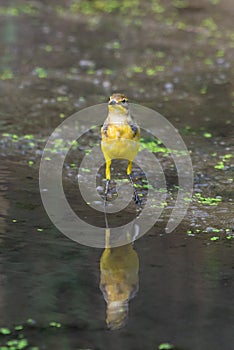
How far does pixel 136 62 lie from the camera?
12.2m

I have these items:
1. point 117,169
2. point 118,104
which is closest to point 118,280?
point 118,104

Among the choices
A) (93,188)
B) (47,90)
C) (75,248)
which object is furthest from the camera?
(47,90)

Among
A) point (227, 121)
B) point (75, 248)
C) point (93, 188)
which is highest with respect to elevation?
point (227, 121)

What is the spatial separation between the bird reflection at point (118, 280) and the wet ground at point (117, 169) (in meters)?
0.02

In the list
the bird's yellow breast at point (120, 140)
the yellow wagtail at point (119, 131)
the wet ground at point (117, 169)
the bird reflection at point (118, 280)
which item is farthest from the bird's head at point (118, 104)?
the bird reflection at point (118, 280)

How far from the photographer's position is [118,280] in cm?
532

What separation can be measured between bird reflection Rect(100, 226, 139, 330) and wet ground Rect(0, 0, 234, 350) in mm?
18

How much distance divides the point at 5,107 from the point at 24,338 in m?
5.61

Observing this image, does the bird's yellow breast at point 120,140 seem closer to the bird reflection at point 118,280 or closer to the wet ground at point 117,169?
the wet ground at point 117,169

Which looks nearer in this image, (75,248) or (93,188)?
(75,248)

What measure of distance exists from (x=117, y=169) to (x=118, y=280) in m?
2.63

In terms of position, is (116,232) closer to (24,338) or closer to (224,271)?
(224,271)

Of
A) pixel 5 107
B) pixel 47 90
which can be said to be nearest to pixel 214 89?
pixel 47 90

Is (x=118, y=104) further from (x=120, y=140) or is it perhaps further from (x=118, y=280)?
(x=118, y=280)
